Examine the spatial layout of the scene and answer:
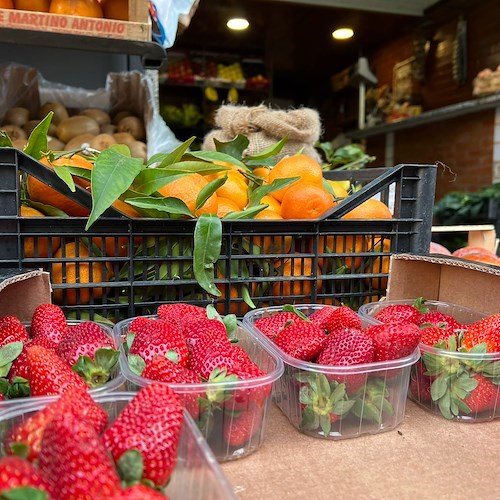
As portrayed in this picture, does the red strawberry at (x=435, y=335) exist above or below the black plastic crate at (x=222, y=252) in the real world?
below

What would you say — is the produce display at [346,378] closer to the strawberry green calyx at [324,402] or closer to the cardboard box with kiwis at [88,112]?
the strawberry green calyx at [324,402]

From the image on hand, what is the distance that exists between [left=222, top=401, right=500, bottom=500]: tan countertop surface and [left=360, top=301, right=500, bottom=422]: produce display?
2cm

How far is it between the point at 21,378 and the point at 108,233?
1.18 ft

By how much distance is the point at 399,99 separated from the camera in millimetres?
6090

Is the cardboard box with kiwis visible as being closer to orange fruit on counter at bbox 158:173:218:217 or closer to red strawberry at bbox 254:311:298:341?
orange fruit on counter at bbox 158:173:218:217

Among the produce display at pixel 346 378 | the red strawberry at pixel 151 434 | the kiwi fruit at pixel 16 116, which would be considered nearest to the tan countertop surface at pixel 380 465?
the produce display at pixel 346 378

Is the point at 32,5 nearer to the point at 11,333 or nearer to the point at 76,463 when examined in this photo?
the point at 11,333

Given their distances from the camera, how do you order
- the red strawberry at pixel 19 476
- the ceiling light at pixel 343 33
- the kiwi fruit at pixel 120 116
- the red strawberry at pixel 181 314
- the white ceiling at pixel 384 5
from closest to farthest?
1. the red strawberry at pixel 19 476
2. the red strawberry at pixel 181 314
3. the kiwi fruit at pixel 120 116
4. the white ceiling at pixel 384 5
5. the ceiling light at pixel 343 33

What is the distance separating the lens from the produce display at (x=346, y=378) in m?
0.67

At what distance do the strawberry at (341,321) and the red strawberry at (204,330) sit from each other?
0.17 metres

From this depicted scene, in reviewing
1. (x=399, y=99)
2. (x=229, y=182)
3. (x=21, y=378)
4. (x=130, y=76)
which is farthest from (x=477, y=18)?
(x=21, y=378)

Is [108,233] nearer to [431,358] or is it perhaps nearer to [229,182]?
[229,182]

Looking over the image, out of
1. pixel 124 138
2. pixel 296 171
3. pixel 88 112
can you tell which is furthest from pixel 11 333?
pixel 88 112

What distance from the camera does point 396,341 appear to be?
2.27 feet
